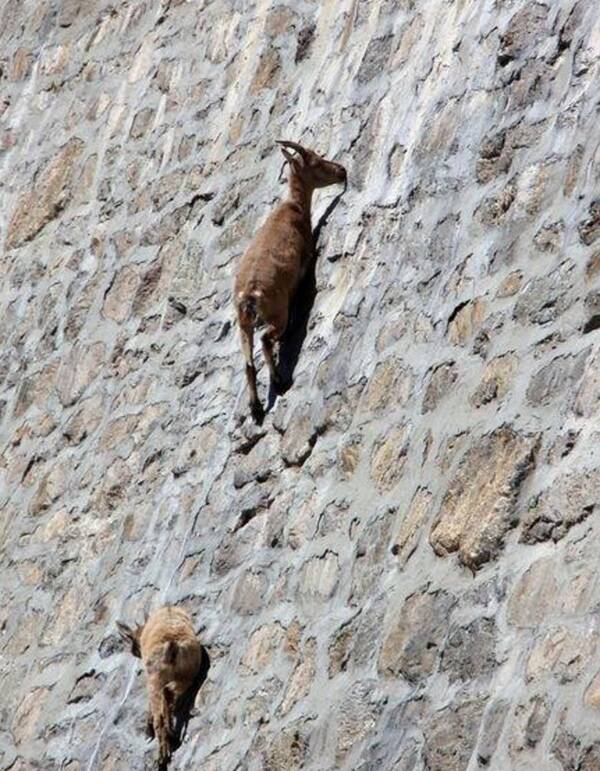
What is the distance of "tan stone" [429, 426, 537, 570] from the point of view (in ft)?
20.4

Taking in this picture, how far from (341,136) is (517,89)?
130cm

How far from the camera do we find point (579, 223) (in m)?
6.62

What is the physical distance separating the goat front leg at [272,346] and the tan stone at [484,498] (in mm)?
1608

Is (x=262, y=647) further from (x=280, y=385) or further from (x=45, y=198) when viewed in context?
(x=45, y=198)

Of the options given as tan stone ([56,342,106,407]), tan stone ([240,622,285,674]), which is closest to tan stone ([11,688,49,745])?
tan stone ([240,622,285,674])

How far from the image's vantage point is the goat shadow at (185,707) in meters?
7.46

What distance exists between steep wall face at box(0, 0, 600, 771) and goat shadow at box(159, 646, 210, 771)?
0.07 meters

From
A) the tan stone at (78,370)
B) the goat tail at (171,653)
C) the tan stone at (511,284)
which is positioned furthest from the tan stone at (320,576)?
the tan stone at (78,370)

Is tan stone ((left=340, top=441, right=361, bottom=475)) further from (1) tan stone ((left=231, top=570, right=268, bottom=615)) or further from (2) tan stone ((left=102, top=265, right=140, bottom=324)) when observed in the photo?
(2) tan stone ((left=102, top=265, right=140, bottom=324))

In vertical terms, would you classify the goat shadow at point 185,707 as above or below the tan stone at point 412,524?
below

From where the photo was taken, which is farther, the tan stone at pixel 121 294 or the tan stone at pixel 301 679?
the tan stone at pixel 121 294

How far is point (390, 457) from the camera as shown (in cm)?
704

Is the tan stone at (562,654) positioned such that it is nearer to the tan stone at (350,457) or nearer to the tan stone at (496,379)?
the tan stone at (496,379)

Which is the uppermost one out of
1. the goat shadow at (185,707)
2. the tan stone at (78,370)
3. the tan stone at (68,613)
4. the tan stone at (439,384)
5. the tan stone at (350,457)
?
the tan stone at (439,384)
